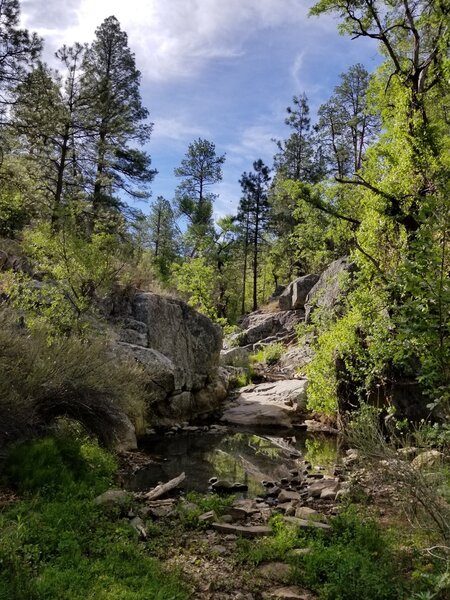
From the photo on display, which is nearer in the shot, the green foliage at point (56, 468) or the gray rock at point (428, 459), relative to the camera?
the gray rock at point (428, 459)

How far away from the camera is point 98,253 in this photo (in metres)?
12.9

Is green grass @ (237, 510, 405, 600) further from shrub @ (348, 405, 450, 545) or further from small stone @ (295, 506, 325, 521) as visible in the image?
shrub @ (348, 405, 450, 545)

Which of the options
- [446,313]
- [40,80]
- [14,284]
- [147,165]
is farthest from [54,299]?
[147,165]

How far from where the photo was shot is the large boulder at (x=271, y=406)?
15.8m

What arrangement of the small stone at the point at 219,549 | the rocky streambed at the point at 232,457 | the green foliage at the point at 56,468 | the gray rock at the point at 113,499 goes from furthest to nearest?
the rocky streambed at the point at 232,457 → the green foliage at the point at 56,468 → the gray rock at the point at 113,499 → the small stone at the point at 219,549

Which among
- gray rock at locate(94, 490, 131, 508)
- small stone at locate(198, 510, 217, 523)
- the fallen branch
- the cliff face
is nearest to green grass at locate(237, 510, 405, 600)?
small stone at locate(198, 510, 217, 523)

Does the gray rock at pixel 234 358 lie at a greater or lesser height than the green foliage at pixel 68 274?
lesser

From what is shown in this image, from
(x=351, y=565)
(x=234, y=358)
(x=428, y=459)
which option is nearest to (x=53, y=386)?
(x=351, y=565)

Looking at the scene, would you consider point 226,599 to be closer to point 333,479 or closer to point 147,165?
point 333,479

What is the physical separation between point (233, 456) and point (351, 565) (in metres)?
7.12

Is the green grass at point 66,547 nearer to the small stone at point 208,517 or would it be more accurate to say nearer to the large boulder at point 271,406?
the small stone at point 208,517

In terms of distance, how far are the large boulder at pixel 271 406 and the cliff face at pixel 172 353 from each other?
103cm

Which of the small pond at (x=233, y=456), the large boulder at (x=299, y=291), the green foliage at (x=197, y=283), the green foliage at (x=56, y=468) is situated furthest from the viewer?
the large boulder at (x=299, y=291)

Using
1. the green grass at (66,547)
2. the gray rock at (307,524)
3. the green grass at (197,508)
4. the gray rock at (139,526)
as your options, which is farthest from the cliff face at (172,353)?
the gray rock at (307,524)
